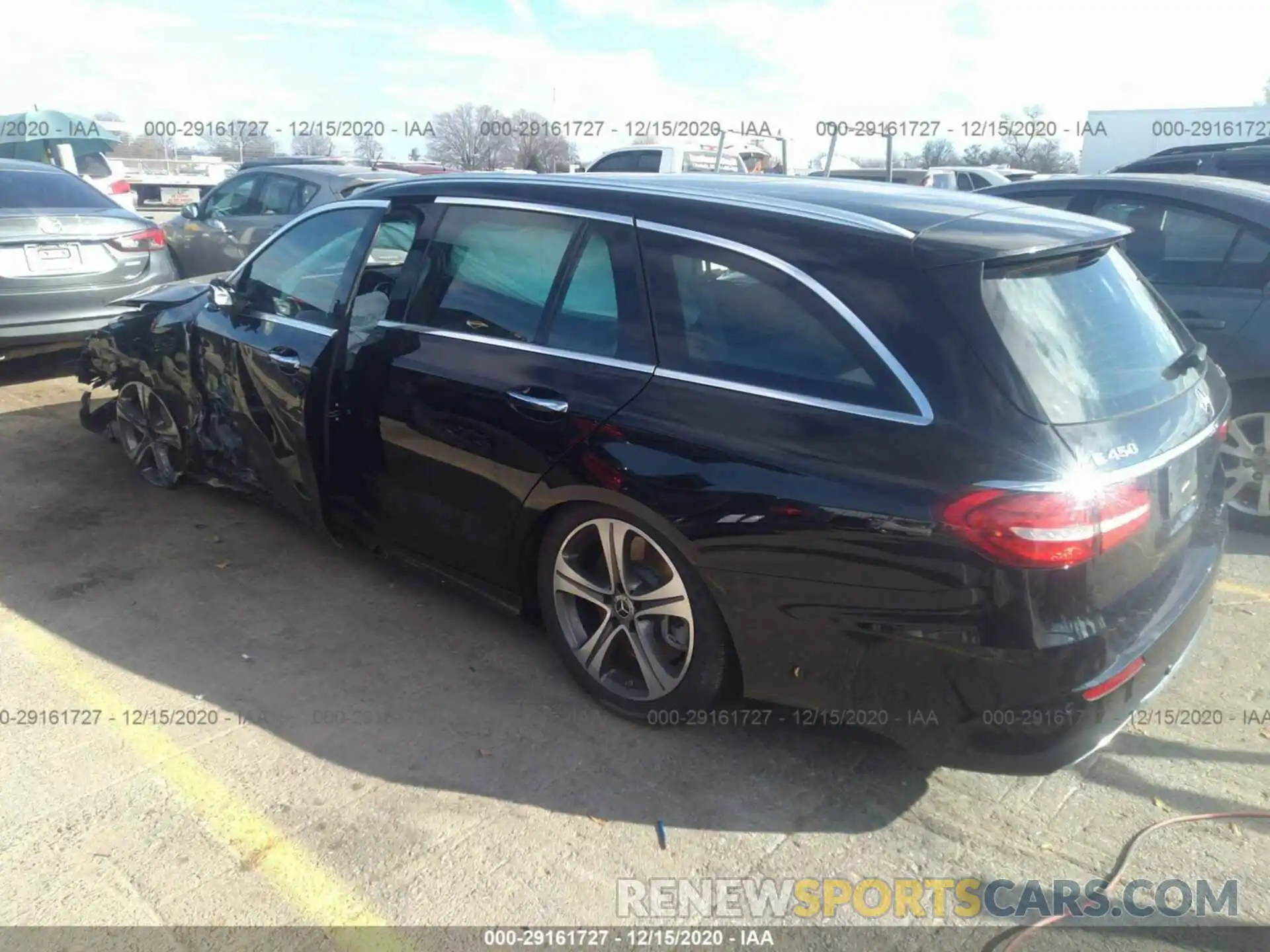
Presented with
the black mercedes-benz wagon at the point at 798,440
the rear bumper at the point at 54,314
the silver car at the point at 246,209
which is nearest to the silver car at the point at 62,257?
the rear bumper at the point at 54,314

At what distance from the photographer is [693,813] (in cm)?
293

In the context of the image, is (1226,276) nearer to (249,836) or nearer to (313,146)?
(249,836)

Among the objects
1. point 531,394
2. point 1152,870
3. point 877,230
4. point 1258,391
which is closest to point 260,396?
point 531,394

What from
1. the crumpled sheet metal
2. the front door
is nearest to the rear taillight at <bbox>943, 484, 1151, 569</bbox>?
the front door

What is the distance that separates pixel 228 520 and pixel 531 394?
8.34 feet

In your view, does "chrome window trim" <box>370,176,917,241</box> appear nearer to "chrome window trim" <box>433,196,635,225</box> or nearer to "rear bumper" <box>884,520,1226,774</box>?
"chrome window trim" <box>433,196,635,225</box>

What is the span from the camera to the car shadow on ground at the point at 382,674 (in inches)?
119

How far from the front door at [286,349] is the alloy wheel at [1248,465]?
420cm

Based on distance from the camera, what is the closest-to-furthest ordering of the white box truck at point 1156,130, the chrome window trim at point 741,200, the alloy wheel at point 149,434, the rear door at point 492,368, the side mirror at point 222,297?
the chrome window trim at point 741,200 → the rear door at point 492,368 → the side mirror at point 222,297 → the alloy wheel at point 149,434 → the white box truck at point 1156,130

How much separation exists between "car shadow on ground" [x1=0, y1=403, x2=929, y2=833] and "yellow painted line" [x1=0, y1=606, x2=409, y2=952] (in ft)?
0.67

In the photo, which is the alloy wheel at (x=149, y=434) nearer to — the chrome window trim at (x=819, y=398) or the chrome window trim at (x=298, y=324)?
the chrome window trim at (x=298, y=324)

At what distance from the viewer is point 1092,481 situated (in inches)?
96.0

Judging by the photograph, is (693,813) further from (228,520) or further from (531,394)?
(228,520)

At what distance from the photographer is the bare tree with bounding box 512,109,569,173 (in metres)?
18.9
